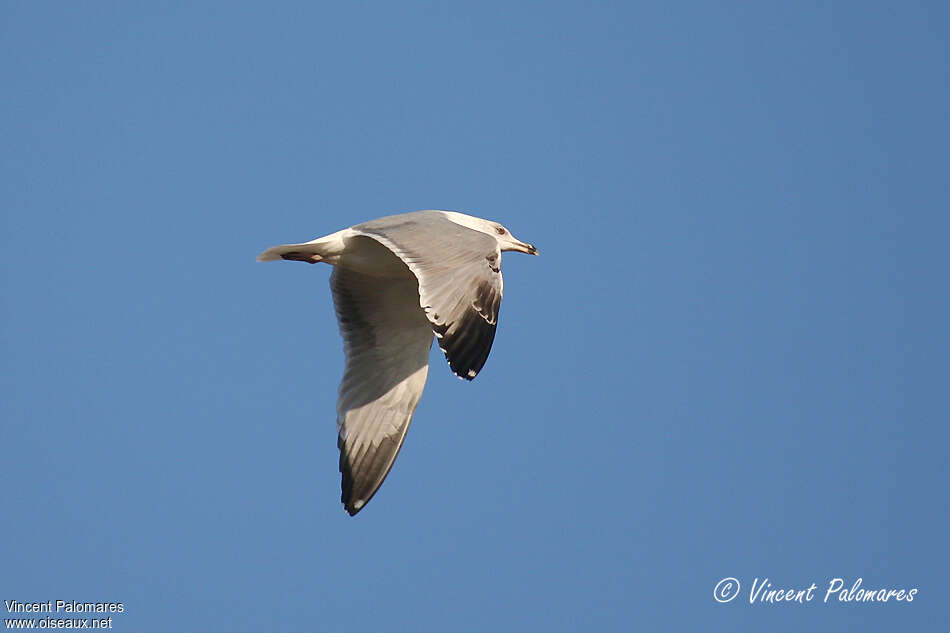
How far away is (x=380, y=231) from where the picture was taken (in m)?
8.21

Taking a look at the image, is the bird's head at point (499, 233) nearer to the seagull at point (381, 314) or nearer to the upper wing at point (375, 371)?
the seagull at point (381, 314)

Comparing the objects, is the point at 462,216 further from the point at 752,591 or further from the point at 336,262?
the point at 752,591

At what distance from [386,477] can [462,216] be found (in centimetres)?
223

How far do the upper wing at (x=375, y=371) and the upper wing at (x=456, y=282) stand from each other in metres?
1.38

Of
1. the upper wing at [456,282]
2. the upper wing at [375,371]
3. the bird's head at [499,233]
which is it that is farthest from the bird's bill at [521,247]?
the upper wing at [456,282]

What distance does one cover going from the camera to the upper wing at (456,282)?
7.16m

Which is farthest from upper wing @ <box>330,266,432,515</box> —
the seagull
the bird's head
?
the bird's head

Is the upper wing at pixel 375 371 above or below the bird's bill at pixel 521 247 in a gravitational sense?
below

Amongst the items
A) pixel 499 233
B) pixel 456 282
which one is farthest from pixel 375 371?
pixel 456 282

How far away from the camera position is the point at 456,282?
7422 millimetres

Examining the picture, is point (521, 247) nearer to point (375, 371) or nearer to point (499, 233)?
point (499, 233)

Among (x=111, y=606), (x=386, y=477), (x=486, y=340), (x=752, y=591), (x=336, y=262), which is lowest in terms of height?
(x=752, y=591)

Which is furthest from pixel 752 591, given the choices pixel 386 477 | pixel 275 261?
pixel 275 261

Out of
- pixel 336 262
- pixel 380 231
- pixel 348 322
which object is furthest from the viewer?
pixel 348 322
